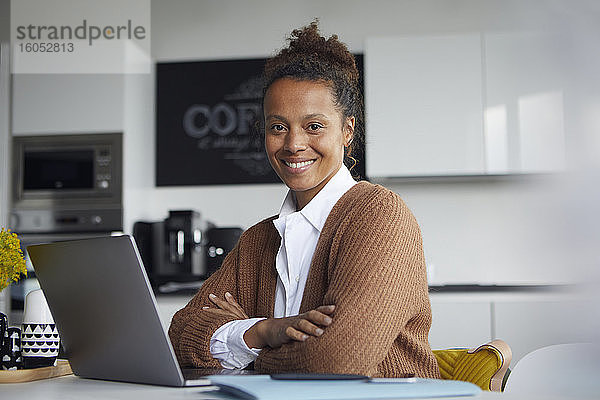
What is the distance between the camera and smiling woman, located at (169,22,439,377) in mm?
1211

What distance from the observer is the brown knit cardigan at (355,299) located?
46.6 inches

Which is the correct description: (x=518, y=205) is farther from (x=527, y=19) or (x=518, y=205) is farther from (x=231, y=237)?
(x=231, y=237)

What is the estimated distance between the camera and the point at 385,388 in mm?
840

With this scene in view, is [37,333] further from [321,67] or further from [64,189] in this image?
[64,189]

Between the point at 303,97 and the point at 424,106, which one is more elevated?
the point at 424,106

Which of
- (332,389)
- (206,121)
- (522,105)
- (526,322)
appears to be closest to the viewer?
(332,389)

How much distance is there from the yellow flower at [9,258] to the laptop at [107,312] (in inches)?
5.1

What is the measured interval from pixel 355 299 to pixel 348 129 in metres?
0.52

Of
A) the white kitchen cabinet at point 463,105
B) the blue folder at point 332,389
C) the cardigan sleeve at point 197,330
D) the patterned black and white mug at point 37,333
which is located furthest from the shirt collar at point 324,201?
the white kitchen cabinet at point 463,105

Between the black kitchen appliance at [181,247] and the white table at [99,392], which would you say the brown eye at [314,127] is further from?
the black kitchen appliance at [181,247]

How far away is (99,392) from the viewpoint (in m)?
1.02

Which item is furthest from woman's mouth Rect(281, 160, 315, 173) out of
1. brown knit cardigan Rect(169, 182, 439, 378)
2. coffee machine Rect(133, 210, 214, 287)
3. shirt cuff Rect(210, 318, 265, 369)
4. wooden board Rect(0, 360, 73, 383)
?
coffee machine Rect(133, 210, 214, 287)

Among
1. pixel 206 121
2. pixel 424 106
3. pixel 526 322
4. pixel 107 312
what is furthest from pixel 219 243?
pixel 107 312

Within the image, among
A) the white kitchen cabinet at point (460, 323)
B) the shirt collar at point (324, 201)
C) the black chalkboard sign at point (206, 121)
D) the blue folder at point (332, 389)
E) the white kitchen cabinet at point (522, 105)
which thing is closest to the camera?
the blue folder at point (332, 389)
